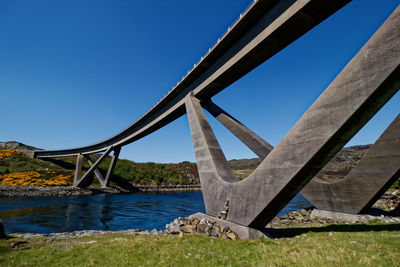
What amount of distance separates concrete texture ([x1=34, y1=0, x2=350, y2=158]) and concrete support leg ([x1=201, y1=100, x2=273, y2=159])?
2.51 metres

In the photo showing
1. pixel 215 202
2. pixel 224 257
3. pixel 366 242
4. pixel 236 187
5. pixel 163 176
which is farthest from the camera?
pixel 163 176

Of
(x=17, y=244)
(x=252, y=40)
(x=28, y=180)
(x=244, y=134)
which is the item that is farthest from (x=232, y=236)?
(x=28, y=180)

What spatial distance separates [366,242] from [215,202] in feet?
20.8

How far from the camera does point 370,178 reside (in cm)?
1251

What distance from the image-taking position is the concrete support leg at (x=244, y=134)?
1260 cm

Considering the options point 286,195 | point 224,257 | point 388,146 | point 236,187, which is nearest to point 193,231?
point 236,187

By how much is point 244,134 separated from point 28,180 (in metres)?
54.4

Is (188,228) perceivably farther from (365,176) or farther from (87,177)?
(87,177)

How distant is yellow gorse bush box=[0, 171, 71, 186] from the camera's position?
4123 centimetres

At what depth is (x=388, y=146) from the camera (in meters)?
12.1

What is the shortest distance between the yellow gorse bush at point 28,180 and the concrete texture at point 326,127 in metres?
52.6

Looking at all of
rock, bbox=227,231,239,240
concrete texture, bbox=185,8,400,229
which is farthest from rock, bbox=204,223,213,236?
concrete texture, bbox=185,8,400,229

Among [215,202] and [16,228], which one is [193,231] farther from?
[16,228]

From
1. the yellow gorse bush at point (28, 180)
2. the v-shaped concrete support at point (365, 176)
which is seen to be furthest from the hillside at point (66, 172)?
the v-shaped concrete support at point (365, 176)
